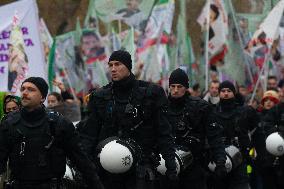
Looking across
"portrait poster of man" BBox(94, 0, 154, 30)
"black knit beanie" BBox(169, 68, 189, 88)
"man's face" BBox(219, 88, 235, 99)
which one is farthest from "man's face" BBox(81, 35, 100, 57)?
"black knit beanie" BBox(169, 68, 189, 88)

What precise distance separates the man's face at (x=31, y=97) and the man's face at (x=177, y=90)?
128 inches

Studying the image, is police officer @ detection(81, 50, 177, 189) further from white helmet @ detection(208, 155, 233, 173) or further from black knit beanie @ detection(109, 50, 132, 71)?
white helmet @ detection(208, 155, 233, 173)

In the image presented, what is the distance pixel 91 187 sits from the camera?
328 inches

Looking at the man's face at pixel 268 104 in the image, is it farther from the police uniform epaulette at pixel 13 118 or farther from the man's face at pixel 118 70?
the police uniform epaulette at pixel 13 118

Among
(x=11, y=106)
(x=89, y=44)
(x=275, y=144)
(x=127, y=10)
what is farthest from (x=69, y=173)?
(x=89, y=44)

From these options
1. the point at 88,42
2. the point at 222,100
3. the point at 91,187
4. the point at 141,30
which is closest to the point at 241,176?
the point at 222,100

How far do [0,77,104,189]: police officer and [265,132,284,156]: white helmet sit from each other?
17.2 ft

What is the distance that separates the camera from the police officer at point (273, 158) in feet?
43.9

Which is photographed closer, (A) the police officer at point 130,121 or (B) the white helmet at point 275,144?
(A) the police officer at point 130,121

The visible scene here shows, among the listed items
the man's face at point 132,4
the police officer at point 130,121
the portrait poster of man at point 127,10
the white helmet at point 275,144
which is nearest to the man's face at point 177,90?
the police officer at point 130,121

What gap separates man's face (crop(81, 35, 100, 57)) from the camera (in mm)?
27763

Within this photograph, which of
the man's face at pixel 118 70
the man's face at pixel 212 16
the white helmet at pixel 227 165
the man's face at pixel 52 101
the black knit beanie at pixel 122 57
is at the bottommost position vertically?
the white helmet at pixel 227 165

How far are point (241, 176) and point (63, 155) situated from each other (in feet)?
15.1

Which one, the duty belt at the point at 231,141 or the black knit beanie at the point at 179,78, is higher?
the black knit beanie at the point at 179,78
